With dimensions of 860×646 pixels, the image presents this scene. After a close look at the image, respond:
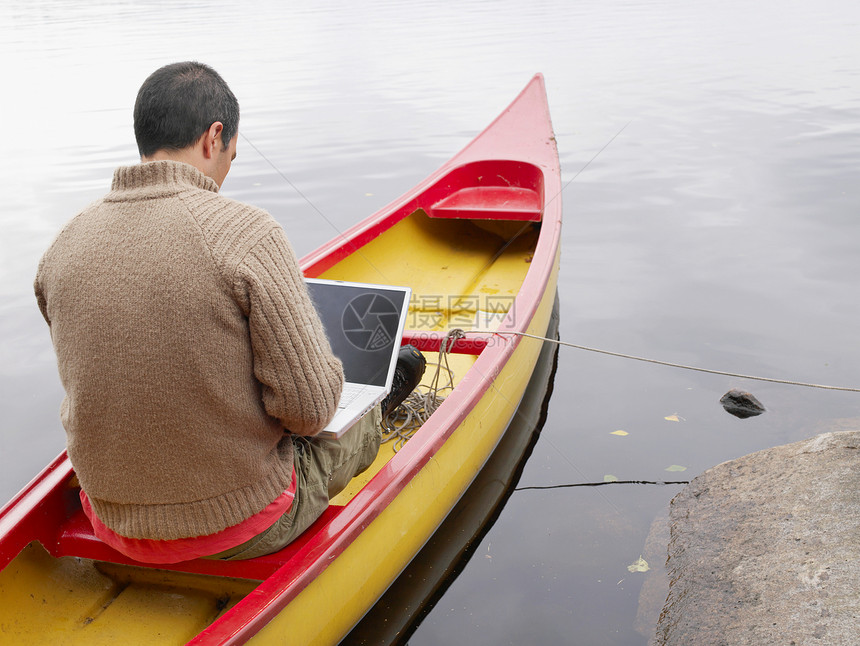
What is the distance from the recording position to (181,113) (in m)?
1.81

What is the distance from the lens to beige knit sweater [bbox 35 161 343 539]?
1660mm

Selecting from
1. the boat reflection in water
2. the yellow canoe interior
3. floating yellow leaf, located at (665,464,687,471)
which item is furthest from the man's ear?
floating yellow leaf, located at (665,464,687,471)

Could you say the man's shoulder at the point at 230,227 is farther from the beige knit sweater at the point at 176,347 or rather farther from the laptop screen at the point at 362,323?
the laptop screen at the point at 362,323

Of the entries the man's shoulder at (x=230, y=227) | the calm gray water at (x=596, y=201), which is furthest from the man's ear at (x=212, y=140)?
the calm gray water at (x=596, y=201)

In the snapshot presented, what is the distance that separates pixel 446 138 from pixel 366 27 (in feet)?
40.6

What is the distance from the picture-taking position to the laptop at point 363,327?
2.55m

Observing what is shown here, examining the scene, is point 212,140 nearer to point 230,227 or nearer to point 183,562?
point 230,227

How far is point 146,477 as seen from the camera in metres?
1.82

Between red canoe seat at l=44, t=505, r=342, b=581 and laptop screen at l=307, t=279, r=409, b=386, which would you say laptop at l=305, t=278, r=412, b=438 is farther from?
red canoe seat at l=44, t=505, r=342, b=581

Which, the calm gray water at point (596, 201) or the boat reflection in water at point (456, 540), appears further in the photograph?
the calm gray water at point (596, 201)

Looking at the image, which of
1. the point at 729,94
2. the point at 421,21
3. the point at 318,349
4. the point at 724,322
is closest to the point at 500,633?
the point at 318,349

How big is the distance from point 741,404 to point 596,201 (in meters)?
3.67

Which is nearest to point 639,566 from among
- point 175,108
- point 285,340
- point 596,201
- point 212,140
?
point 285,340

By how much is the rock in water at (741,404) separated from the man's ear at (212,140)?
3156mm
